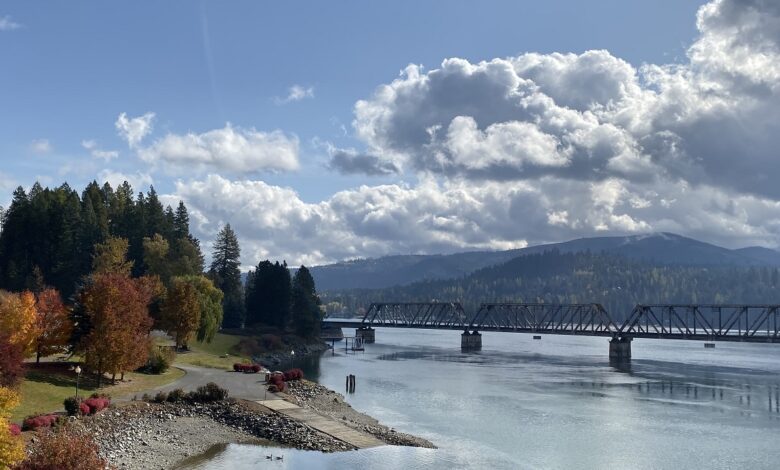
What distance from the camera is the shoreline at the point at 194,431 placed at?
54469 millimetres

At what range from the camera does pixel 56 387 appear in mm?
66875

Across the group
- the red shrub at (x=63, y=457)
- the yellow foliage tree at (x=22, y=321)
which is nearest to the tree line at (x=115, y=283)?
the yellow foliage tree at (x=22, y=321)

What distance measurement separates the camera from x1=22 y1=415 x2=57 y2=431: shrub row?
51.6 meters

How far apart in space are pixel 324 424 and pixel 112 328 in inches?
968

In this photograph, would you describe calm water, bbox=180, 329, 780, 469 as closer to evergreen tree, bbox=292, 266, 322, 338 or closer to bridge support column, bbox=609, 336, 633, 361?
bridge support column, bbox=609, 336, 633, 361

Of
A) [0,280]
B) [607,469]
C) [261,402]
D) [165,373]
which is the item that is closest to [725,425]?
[607,469]

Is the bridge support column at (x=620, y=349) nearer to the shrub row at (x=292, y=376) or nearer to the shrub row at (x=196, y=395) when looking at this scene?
the shrub row at (x=292, y=376)

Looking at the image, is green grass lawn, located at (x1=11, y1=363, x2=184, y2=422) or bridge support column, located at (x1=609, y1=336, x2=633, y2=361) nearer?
green grass lawn, located at (x1=11, y1=363, x2=184, y2=422)

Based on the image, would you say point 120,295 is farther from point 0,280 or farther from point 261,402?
point 0,280

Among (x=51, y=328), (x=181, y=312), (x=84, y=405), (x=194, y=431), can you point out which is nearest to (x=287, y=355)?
(x=181, y=312)

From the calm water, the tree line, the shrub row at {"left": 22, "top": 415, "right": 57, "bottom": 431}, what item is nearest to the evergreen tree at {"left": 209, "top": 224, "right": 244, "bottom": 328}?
the tree line

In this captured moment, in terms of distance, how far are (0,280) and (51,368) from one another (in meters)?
76.6

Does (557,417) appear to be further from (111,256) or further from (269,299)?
(269,299)

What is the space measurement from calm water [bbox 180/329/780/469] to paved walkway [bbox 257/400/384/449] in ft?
8.88
